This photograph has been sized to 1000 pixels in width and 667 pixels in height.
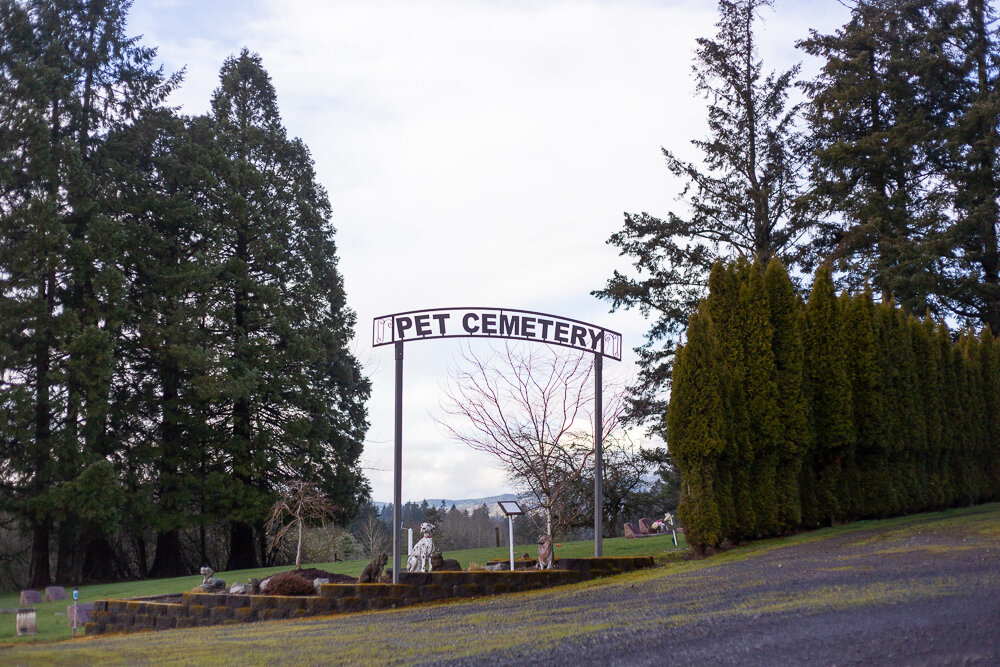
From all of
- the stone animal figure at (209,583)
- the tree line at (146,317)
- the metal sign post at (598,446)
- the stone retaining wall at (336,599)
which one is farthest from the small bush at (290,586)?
the tree line at (146,317)

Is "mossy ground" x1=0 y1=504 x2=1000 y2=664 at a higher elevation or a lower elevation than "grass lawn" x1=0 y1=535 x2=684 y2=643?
higher

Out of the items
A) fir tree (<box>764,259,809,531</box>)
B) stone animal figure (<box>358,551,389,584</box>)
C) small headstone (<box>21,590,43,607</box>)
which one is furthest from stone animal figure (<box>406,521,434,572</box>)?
small headstone (<box>21,590,43,607</box>)

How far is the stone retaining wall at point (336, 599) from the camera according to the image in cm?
1245

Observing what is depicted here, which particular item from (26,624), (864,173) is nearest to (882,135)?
(864,173)

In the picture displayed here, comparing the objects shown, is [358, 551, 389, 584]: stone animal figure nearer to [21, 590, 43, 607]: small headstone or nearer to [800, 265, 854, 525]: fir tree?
[800, 265, 854, 525]: fir tree

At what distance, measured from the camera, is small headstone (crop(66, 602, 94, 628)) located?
14.6 metres

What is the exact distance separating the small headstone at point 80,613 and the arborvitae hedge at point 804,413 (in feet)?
33.8

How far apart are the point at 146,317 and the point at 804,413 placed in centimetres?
2158

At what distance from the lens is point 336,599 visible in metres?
12.4

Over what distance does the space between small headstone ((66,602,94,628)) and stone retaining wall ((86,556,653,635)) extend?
0.58 metres

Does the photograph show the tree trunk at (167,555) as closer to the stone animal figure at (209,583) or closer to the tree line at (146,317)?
the tree line at (146,317)

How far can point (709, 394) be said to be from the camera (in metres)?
15.5

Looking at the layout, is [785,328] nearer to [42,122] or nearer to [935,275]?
[935,275]

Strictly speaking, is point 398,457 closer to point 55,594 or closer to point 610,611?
point 610,611
